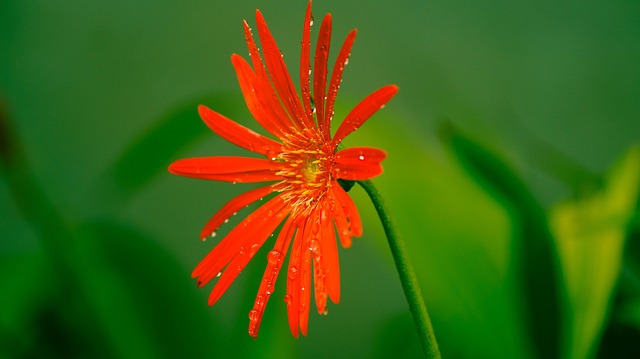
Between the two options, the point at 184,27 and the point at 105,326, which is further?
the point at 184,27

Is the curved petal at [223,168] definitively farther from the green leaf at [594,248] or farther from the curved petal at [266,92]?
the green leaf at [594,248]

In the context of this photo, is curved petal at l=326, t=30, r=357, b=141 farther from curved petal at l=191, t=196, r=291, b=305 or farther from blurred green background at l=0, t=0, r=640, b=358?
blurred green background at l=0, t=0, r=640, b=358

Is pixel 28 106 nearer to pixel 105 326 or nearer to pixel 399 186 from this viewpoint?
pixel 105 326

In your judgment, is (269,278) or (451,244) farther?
(451,244)

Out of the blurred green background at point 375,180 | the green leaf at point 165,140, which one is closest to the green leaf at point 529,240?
the blurred green background at point 375,180

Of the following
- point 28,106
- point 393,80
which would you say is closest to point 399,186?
point 393,80

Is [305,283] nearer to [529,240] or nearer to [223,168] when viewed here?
[223,168]


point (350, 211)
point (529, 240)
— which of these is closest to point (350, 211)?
point (350, 211)
